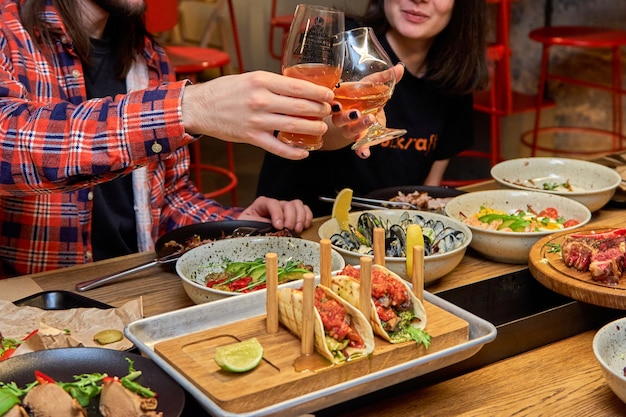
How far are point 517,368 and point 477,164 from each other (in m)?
4.68

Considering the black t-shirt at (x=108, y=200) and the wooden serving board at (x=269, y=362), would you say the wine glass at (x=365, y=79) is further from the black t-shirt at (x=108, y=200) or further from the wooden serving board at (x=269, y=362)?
the black t-shirt at (x=108, y=200)

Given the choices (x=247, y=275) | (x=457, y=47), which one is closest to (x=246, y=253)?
(x=247, y=275)

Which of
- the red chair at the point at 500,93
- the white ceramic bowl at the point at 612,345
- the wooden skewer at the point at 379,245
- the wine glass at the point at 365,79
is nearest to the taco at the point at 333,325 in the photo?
the wooden skewer at the point at 379,245

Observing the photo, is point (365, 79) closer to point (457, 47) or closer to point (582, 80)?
point (457, 47)

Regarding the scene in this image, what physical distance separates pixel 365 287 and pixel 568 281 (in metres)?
0.56

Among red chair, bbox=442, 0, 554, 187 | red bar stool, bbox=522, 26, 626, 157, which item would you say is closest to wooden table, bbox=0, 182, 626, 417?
red chair, bbox=442, 0, 554, 187

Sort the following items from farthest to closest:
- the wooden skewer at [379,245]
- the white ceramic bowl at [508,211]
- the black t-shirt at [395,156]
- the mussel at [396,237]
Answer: the black t-shirt at [395,156] < the white ceramic bowl at [508,211] < the mussel at [396,237] < the wooden skewer at [379,245]

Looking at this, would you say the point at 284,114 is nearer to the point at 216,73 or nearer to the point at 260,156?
the point at 260,156

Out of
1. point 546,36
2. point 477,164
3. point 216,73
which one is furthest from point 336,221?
point 216,73

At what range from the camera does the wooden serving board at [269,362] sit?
127 cm

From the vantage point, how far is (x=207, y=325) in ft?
5.06

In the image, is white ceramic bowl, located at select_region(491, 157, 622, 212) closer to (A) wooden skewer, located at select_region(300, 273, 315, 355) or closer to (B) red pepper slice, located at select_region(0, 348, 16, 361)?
(A) wooden skewer, located at select_region(300, 273, 315, 355)

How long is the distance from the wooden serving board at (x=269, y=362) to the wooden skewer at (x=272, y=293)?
19 mm

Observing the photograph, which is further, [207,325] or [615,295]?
[615,295]
